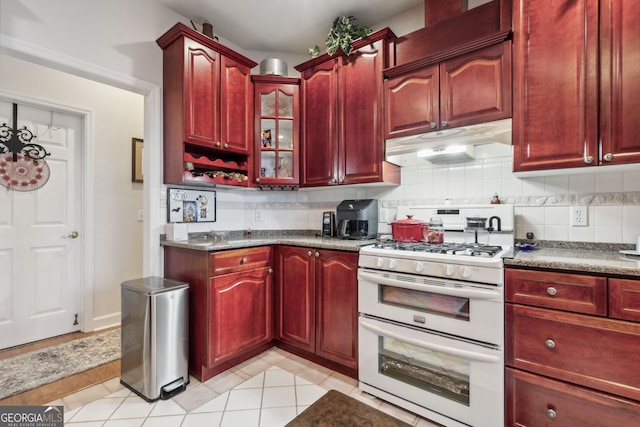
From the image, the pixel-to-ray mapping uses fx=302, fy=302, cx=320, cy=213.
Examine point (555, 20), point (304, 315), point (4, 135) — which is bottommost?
point (304, 315)

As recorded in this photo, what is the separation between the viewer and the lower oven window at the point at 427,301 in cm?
158

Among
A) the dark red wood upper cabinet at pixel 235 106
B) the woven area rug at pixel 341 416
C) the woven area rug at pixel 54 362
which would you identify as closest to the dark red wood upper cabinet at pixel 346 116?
the dark red wood upper cabinet at pixel 235 106

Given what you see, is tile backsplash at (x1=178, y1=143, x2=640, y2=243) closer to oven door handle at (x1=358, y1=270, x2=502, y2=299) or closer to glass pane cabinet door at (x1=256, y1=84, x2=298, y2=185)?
glass pane cabinet door at (x1=256, y1=84, x2=298, y2=185)

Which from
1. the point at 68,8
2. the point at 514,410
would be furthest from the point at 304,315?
the point at 68,8

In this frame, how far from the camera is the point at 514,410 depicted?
1456mm

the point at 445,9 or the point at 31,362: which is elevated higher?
the point at 445,9

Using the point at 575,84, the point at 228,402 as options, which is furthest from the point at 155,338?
the point at 575,84

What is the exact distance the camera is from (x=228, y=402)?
182cm

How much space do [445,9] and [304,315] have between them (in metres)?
2.43

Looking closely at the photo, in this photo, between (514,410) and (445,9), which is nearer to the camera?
(514,410)

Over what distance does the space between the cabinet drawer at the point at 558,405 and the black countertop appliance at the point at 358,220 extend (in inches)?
50.0

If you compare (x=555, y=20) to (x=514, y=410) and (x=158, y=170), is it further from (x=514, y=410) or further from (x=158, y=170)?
(x=158, y=170)

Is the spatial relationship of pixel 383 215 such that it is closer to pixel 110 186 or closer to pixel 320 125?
pixel 320 125

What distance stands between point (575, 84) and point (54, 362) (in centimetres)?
379
